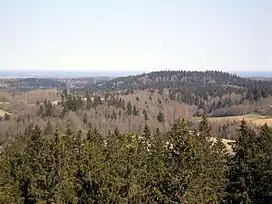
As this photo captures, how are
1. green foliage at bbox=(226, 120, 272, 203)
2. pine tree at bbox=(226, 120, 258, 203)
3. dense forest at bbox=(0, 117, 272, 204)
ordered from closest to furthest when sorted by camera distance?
dense forest at bbox=(0, 117, 272, 204), green foliage at bbox=(226, 120, 272, 203), pine tree at bbox=(226, 120, 258, 203)

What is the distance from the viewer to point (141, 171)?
34250 millimetres

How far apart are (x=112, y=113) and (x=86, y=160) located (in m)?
146

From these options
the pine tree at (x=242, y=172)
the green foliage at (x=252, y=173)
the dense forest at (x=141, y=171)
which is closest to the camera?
the dense forest at (x=141, y=171)

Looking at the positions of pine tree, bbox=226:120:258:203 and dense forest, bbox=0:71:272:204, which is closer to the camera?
dense forest, bbox=0:71:272:204

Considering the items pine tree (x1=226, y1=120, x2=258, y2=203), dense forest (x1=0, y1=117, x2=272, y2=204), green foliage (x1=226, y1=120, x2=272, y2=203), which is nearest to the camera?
dense forest (x1=0, y1=117, x2=272, y2=204)

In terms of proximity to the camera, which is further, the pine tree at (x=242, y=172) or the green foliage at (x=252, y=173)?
the pine tree at (x=242, y=172)

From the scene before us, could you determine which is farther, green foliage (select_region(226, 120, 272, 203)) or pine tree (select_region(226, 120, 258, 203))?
pine tree (select_region(226, 120, 258, 203))

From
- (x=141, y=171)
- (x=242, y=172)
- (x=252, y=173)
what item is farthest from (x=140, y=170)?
(x=252, y=173)

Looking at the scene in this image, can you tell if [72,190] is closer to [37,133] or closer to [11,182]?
[11,182]

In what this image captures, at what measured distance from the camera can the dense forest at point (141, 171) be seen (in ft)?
88.9

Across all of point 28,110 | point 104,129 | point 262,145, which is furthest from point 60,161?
point 28,110

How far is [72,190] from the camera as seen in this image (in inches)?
1411

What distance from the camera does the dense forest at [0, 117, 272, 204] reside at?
27.1 metres

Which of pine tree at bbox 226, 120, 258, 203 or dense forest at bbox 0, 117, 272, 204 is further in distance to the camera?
pine tree at bbox 226, 120, 258, 203
